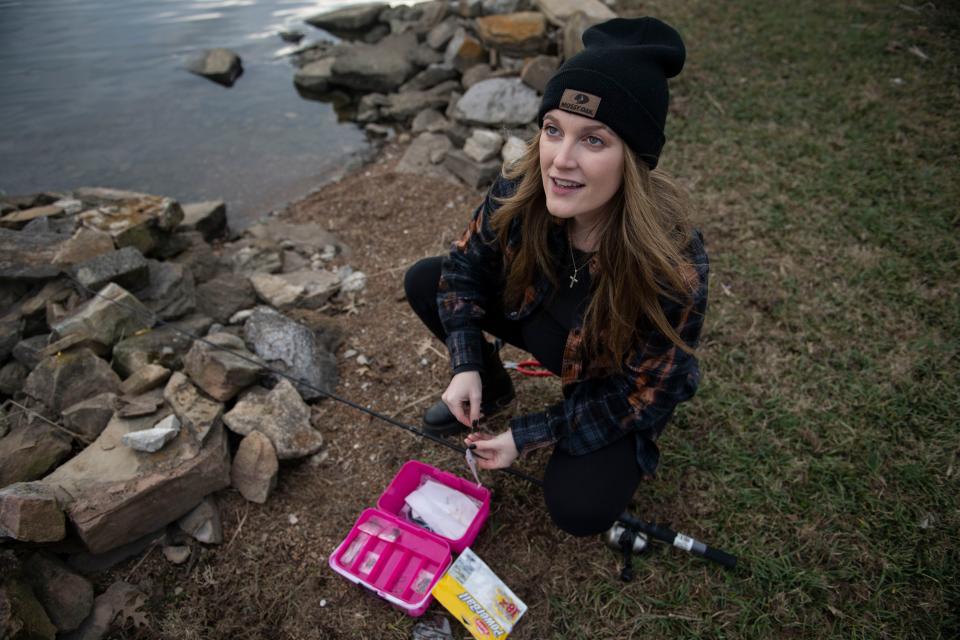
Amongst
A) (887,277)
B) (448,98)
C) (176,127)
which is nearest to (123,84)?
(176,127)

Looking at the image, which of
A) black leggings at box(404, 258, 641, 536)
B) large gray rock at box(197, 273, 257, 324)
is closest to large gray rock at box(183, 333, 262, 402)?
large gray rock at box(197, 273, 257, 324)

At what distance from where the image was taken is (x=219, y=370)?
2.65m

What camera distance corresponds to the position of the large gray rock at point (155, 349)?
2773mm

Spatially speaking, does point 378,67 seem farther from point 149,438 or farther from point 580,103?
point 580,103

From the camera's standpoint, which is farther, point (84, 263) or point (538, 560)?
point (84, 263)

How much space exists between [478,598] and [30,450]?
1909mm

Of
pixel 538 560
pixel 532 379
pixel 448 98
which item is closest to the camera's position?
pixel 538 560

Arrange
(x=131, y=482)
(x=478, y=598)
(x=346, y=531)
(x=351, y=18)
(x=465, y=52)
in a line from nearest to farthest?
(x=478, y=598) → (x=131, y=482) → (x=346, y=531) → (x=465, y=52) → (x=351, y=18)

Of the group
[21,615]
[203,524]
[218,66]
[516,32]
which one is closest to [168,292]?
[203,524]

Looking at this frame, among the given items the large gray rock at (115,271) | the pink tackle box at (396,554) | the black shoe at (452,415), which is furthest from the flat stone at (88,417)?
the black shoe at (452,415)

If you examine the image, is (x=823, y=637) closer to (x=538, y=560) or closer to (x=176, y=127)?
(x=538, y=560)

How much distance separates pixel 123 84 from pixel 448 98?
178 inches

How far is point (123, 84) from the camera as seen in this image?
7449 millimetres

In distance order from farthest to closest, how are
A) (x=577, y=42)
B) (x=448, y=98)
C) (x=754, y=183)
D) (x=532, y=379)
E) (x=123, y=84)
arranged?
1. (x=123, y=84)
2. (x=448, y=98)
3. (x=577, y=42)
4. (x=754, y=183)
5. (x=532, y=379)
